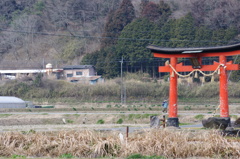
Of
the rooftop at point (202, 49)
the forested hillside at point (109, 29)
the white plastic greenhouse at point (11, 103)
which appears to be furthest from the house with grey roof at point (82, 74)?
the rooftop at point (202, 49)

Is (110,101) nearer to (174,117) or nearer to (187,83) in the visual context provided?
(187,83)

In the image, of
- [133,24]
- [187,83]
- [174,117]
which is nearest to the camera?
[174,117]

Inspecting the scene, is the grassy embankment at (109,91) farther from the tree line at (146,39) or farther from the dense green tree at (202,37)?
the dense green tree at (202,37)

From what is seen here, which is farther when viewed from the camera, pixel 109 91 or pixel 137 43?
pixel 137 43

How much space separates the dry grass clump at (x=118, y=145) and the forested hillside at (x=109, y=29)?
42143mm

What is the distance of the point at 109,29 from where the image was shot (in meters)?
68.7

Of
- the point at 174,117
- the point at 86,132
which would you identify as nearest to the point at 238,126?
the point at 174,117

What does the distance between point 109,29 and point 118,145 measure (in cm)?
5342

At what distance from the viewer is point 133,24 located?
64312 mm

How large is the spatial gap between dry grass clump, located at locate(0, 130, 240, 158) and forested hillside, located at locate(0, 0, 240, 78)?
42143 millimetres

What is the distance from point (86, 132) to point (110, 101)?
3508cm

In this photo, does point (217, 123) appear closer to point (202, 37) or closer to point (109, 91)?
point (109, 91)

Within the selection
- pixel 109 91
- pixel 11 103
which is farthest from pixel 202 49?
pixel 109 91

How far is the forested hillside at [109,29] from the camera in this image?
61000 mm
